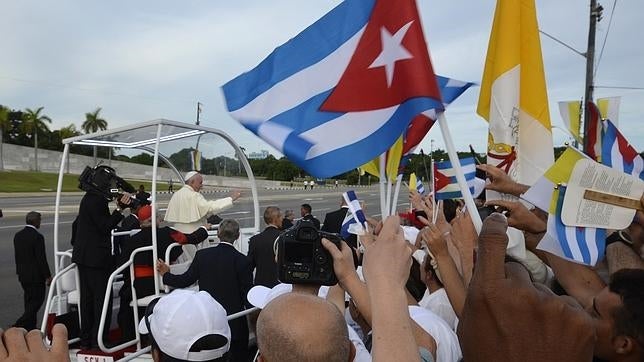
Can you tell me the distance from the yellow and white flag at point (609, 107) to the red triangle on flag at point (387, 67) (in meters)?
2.29

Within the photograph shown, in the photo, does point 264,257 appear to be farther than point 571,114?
Yes

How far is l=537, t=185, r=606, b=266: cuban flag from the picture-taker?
2264 millimetres

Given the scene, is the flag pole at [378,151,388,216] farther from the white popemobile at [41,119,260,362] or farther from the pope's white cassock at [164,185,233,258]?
the pope's white cassock at [164,185,233,258]

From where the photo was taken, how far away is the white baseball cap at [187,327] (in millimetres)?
2375

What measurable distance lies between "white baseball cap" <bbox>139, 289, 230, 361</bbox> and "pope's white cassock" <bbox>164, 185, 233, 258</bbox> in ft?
10.6

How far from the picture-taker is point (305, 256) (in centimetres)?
216

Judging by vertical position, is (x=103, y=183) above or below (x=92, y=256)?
above

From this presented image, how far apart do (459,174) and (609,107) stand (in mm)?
2617

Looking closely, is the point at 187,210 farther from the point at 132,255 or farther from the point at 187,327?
the point at 187,327

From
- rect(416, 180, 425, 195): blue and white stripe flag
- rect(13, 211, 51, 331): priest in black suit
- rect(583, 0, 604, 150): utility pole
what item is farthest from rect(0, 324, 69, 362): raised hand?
rect(583, 0, 604, 150): utility pole

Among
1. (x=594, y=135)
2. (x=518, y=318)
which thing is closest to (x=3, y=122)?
(x=594, y=135)

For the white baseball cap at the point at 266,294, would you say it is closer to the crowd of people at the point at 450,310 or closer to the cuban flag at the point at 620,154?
the crowd of people at the point at 450,310

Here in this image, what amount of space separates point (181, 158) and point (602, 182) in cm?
470

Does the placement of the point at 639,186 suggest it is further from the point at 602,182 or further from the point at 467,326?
the point at 467,326
